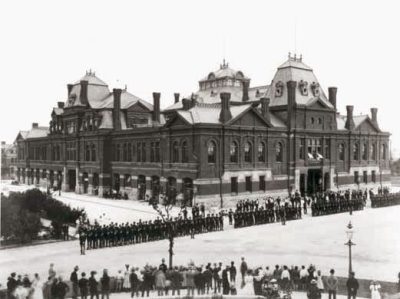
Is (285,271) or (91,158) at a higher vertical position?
(91,158)

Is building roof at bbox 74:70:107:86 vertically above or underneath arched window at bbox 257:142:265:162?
above

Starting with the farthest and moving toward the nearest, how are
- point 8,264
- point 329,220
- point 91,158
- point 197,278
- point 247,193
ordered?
point 91,158 → point 247,193 → point 329,220 → point 8,264 → point 197,278

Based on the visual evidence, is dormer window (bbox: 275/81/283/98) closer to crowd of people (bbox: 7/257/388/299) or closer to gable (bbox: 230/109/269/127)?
gable (bbox: 230/109/269/127)

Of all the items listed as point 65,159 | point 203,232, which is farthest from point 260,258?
point 65,159

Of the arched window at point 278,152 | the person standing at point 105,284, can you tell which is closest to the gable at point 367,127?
the arched window at point 278,152

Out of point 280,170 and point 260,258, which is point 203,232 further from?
point 280,170

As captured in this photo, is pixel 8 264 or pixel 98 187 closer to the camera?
pixel 8 264

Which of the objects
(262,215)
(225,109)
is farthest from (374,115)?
(262,215)

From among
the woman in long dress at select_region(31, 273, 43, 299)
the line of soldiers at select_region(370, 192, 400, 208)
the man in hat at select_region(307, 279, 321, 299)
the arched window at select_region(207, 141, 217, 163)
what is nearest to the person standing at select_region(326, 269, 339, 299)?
the man in hat at select_region(307, 279, 321, 299)
